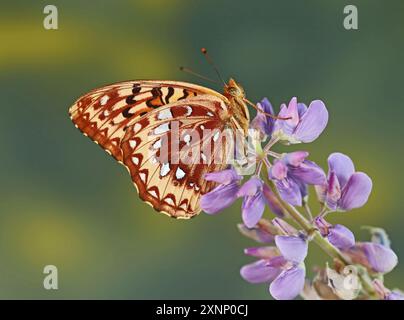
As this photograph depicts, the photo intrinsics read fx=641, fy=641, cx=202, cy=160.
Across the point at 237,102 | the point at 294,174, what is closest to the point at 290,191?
the point at 294,174

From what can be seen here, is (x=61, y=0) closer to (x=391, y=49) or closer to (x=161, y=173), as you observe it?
(x=391, y=49)

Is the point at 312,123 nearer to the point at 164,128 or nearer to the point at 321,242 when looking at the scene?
the point at 321,242

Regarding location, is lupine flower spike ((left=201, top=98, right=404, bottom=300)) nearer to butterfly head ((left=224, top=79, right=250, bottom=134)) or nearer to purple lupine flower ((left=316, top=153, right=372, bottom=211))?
purple lupine flower ((left=316, top=153, right=372, bottom=211))

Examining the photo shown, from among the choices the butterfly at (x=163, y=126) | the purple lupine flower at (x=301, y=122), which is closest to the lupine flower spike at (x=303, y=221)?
the purple lupine flower at (x=301, y=122)

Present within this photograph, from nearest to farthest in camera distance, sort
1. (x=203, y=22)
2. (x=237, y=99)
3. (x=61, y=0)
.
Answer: (x=237, y=99), (x=61, y=0), (x=203, y=22)

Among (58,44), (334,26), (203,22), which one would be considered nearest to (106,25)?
(58,44)

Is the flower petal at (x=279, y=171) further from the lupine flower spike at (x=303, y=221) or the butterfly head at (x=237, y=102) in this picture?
the butterfly head at (x=237, y=102)
